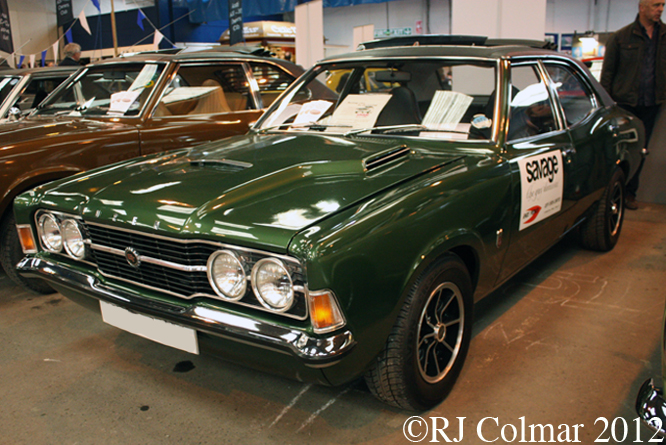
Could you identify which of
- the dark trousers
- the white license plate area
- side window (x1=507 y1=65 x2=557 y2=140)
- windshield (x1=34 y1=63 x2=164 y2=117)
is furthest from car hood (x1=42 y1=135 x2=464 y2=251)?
the dark trousers

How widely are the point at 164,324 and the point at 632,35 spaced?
4.99 meters

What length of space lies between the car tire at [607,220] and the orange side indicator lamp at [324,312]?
271 centimetres

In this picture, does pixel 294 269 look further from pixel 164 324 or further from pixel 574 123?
pixel 574 123

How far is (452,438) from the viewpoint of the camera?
6.67ft

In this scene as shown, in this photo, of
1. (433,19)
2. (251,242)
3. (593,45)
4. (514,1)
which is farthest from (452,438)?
(433,19)

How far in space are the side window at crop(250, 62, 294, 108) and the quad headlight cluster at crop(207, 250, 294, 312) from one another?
3267 mm

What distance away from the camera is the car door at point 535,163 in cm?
258

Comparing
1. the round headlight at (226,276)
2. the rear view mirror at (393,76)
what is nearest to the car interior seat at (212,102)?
the rear view mirror at (393,76)

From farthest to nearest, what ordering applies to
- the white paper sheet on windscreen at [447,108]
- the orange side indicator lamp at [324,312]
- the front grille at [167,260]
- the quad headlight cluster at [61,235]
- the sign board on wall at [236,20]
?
the sign board on wall at [236,20] < the white paper sheet on windscreen at [447,108] < the quad headlight cluster at [61,235] < the front grille at [167,260] < the orange side indicator lamp at [324,312]

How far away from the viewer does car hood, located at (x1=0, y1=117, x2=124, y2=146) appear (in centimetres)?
348

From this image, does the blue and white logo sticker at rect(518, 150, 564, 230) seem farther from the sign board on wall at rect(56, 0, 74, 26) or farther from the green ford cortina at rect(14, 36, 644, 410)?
the sign board on wall at rect(56, 0, 74, 26)

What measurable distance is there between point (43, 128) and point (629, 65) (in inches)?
198

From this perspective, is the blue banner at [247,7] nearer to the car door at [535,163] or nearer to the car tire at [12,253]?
the car tire at [12,253]

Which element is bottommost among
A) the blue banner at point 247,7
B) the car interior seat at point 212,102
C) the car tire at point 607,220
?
the car tire at point 607,220
